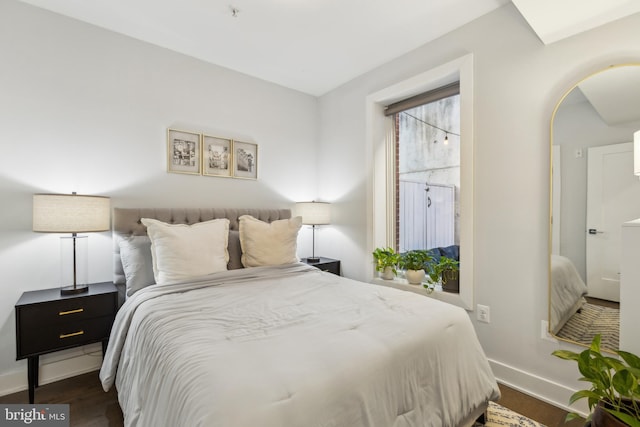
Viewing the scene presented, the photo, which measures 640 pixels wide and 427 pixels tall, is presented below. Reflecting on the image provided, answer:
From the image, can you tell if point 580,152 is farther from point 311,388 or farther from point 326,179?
point 326,179

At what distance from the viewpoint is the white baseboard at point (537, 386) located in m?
1.84

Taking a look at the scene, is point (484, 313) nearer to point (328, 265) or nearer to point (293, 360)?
point (328, 265)

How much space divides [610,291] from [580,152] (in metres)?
0.86

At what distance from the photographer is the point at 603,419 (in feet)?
3.15

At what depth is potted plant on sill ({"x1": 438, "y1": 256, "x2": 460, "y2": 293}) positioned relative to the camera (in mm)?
2518

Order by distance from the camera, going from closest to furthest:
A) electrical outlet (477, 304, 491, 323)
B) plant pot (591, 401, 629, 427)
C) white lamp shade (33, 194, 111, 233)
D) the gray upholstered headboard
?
1. plant pot (591, 401, 629, 427)
2. white lamp shade (33, 194, 111, 233)
3. electrical outlet (477, 304, 491, 323)
4. the gray upholstered headboard

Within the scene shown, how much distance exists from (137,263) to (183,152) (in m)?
1.18

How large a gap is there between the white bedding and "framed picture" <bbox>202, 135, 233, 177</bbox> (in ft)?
4.61

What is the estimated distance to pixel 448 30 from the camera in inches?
95.5

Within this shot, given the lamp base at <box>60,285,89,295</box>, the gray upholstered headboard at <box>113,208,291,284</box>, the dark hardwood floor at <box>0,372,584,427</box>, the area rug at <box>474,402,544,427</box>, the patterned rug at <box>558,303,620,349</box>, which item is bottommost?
the dark hardwood floor at <box>0,372,584,427</box>

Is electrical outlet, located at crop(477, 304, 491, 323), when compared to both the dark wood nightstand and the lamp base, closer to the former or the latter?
the dark wood nightstand

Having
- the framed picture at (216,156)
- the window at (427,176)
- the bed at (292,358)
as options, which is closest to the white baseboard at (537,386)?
the bed at (292,358)

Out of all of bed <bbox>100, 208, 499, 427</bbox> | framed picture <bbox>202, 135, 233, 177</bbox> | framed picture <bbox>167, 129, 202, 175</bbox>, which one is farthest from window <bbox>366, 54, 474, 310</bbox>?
framed picture <bbox>167, 129, 202, 175</bbox>

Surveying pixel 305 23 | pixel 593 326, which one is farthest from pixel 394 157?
pixel 593 326
